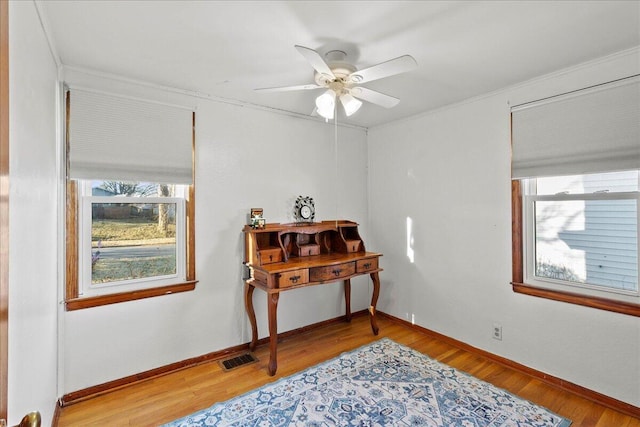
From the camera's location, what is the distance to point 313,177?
361cm

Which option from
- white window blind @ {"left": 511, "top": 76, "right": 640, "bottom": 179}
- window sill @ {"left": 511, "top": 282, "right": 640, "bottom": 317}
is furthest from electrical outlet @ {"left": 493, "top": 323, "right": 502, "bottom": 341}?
white window blind @ {"left": 511, "top": 76, "right": 640, "bottom": 179}

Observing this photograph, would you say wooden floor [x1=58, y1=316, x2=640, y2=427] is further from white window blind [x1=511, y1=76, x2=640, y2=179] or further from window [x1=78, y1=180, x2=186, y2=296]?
white window blind [x1=511, y1=76, x2=640, y2=179]

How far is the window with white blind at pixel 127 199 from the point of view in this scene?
232cm

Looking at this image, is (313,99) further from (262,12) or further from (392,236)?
(392,236)

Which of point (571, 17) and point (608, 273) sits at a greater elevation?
point (571, 17)

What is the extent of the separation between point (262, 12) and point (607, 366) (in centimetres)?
316

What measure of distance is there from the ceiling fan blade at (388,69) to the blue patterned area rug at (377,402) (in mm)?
2165

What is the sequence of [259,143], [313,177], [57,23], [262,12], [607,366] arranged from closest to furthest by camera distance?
[262,12] → [57,23] → [607,366] → [259,143] → [313,177]

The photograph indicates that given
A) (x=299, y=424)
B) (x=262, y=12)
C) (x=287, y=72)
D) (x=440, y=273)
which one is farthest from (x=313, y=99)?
(x=299, y=424)

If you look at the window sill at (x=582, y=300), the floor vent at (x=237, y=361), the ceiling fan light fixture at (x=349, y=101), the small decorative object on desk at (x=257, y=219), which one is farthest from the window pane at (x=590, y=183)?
the floor vent at (x=237, y=361)

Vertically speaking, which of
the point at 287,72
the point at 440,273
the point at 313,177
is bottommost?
the point at 440,273

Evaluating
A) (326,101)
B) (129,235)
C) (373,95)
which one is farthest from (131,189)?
(373,95)

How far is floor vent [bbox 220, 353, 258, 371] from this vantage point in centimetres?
278

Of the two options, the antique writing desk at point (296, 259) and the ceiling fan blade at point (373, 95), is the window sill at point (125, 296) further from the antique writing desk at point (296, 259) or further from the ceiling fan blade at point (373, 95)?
the ceiling fan blade at point (373, 95)
